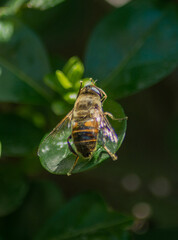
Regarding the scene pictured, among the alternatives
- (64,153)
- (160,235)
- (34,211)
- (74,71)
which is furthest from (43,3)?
(160,235)

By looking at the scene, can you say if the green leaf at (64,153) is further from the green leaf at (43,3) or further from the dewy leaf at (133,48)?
the green leaf at (43,3)

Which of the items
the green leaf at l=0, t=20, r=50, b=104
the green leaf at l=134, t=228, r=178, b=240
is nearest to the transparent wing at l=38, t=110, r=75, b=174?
the green leaf at l=0, t=20, r=50, b=104

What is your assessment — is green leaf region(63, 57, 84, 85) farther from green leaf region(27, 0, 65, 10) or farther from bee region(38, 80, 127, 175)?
green leaf region(27, 0, 65, 10)

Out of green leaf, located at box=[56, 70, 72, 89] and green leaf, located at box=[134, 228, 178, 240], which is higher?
green leaf, located at box=[56, 70, 72, 89]

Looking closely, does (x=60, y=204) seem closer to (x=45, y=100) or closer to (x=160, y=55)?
(x=45, y=100)

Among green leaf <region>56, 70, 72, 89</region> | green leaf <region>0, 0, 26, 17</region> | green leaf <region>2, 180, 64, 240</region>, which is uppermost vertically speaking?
green leaf <region>0, 0, 26, 17</region>
